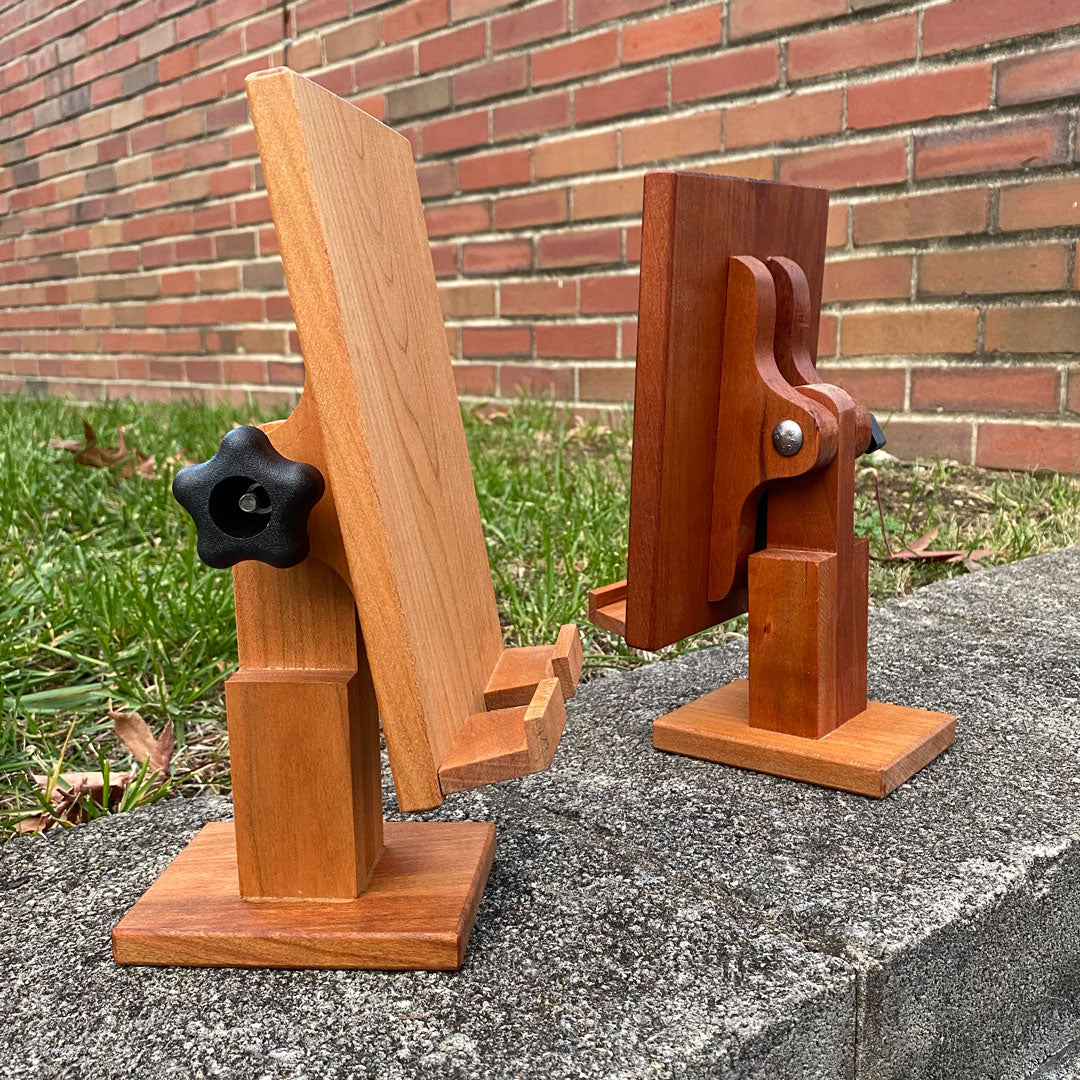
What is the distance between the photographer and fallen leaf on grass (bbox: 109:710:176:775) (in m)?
1.52

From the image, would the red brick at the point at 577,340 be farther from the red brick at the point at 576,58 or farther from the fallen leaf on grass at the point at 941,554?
the fallen leaf on grass at the point at 941,554

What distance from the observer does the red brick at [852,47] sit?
2.71 m

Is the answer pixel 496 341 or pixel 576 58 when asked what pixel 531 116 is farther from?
pixel 496 341

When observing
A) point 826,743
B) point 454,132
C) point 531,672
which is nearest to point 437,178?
point 454,132

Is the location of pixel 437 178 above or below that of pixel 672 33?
below

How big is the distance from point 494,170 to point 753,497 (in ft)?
8.70

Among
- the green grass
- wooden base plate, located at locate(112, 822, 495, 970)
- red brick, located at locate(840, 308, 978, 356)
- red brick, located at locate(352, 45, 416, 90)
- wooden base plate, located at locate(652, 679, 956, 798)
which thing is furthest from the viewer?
red brick, located at locate(352, 45, 416, 90)

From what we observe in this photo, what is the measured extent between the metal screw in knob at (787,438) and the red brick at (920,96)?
1756mm

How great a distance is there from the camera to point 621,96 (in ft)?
10.9

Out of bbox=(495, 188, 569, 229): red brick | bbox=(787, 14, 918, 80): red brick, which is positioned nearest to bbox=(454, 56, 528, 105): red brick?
bbox=(495, 188, 569, 229): red brick

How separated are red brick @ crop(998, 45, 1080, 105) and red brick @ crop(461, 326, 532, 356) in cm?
161

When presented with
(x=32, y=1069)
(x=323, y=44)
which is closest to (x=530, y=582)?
(x=32, y=1069)

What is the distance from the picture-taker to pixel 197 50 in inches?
184

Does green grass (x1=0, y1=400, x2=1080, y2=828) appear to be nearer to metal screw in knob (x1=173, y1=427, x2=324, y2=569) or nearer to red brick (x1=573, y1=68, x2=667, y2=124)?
metal screw in knob (x1=173, y1=427, x2=324, y2=569)
